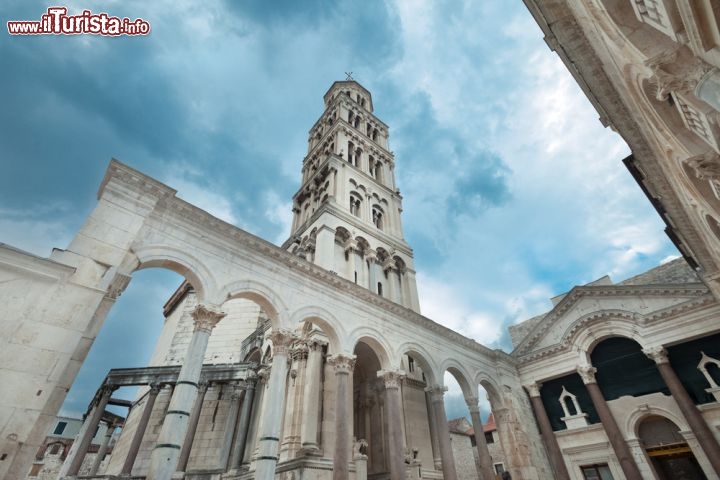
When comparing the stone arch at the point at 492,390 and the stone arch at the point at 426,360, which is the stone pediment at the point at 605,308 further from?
the stone arch at the point at 426,360

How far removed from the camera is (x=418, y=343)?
1512cm

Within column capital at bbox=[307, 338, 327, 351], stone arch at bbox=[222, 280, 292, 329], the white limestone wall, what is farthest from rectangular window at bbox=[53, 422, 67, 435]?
stone arch at bbox=[222, 280, 292, 329]

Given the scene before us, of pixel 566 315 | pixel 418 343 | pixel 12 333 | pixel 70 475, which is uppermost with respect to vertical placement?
pixel 566 315

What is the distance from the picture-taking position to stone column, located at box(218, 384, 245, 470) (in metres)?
15.3

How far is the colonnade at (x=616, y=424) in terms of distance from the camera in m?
13.4

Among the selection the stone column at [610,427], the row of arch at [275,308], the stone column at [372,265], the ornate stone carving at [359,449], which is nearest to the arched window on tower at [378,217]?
the stone column at [372,265]

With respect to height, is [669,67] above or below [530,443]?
above

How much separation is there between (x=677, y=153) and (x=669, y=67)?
135 inches

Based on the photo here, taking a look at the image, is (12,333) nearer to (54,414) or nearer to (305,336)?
(54,414)

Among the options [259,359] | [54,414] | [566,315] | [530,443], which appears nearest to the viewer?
[54,414]

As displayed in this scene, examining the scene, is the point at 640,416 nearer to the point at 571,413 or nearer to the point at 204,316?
the point at 571,413

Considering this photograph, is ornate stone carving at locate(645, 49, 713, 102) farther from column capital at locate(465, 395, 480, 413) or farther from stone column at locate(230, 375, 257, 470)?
stone column at locate(230, 375, 257, 470)

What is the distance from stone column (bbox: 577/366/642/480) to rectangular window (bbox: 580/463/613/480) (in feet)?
3.61

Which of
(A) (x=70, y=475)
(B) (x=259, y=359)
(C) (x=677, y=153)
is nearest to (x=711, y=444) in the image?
(C) (x=677, y=153)
